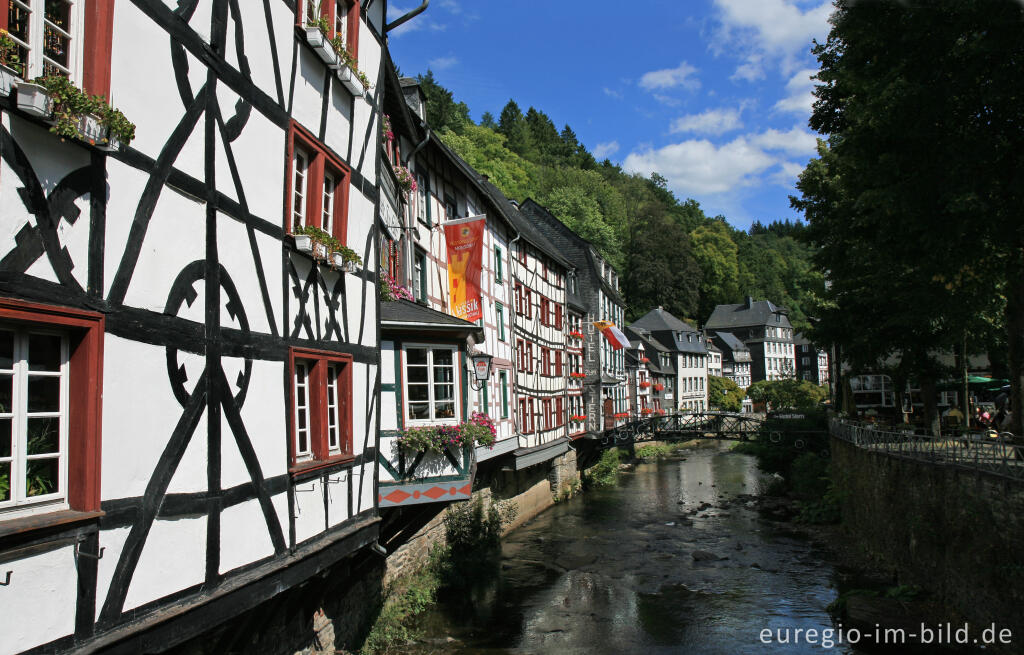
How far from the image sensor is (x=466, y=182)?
21156 mm

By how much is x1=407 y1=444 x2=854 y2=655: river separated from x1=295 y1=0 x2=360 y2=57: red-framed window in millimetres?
10772

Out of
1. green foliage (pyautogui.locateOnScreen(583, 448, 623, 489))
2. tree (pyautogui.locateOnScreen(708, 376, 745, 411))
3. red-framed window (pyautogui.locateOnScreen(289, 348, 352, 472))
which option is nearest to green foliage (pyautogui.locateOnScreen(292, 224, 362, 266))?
red-framed window (pyautogui.locateOnScreen(289, 348, 352, 472))

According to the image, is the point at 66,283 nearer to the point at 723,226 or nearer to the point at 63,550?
the point at 63,550

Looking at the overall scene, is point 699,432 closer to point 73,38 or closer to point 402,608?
point 402,608

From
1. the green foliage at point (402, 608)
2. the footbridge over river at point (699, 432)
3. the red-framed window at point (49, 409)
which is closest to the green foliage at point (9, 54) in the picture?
the red-framed window at point (49, 409)

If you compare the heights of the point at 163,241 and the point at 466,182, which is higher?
the point at 466,182

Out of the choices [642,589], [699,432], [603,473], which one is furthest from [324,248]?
[699,432]

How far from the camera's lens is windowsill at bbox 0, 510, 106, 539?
441 cm

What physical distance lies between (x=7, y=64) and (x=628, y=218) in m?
90.2

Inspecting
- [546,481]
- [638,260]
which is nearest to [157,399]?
[546,481]

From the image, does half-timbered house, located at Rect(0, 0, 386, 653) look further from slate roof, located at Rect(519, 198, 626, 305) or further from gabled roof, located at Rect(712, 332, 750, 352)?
gabled roof, located at Rect(712, 332, 750, 352)

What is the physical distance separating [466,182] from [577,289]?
831 inches

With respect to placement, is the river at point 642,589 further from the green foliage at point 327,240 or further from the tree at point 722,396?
the tree at point 722,396

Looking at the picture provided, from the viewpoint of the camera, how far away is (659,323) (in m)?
74.0
